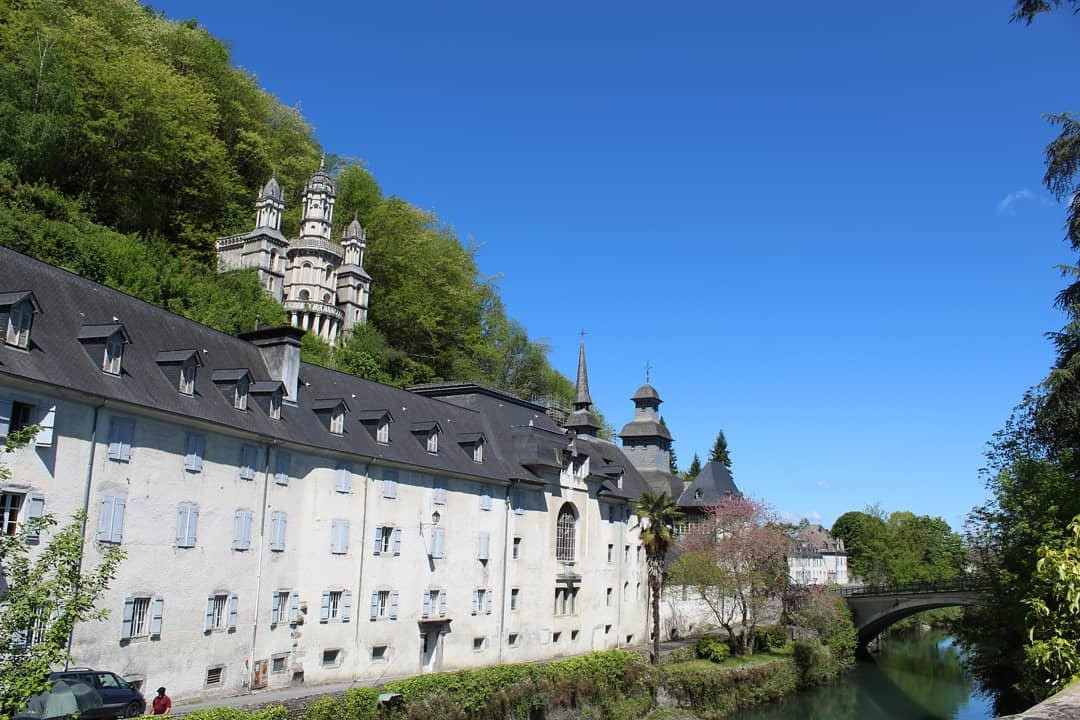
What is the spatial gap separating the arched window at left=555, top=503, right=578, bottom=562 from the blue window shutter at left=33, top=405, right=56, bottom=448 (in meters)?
25.8

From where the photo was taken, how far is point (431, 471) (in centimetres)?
3416

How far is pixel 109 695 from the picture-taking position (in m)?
19.4

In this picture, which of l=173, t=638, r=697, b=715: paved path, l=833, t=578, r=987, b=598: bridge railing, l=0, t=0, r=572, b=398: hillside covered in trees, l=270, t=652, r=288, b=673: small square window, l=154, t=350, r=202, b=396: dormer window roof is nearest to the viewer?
l=173, t=638, r=697, b=715: paved path

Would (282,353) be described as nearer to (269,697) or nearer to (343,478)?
(343,478)

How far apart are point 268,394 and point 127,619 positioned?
8221 mm

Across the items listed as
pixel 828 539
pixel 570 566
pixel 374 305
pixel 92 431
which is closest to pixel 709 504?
pixel 570 566

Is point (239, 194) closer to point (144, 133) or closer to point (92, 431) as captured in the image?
point (144, 133)

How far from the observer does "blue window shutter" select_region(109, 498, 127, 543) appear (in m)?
22.6

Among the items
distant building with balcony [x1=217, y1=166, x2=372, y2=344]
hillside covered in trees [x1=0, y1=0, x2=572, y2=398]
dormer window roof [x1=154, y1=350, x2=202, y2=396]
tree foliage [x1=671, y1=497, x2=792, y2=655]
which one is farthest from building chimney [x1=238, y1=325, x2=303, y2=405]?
tree foliage [x1=671, y1=497, x2=792, y2=655]

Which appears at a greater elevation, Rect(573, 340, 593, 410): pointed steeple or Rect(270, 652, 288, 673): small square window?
Rect(573, 340, 593, 410): pointed steeple

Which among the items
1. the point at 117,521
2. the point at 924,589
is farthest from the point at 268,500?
the point at 924,589

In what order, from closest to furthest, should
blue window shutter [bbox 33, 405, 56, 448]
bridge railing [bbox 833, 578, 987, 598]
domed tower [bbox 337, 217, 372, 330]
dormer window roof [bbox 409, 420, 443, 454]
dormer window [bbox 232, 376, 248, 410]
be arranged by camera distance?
blue window shutter [bbox 33, 405, 56, 448]
dormer window [bbox 232, 376, 248, 410]
dormer window roof [bbox 409, 420, 443, 454]
bridge railing [bbox 833, 578, 987, 598]
domed tower [bbox 337, 217, 372, 330]

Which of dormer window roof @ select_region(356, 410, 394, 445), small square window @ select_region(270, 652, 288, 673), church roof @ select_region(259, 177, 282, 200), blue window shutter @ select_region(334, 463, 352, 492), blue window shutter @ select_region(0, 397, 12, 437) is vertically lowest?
small square window @ select_region(270, 652, 288, 673)

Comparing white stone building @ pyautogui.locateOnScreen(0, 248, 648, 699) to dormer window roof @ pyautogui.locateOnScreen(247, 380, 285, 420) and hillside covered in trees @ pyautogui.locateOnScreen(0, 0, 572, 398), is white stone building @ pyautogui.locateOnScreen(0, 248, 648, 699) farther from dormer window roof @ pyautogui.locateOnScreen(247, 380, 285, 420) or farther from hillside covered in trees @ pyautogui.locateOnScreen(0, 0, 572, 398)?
hillside covered in trees @ pyautogui.locateOnScreen(0, 0, 572, 398)
